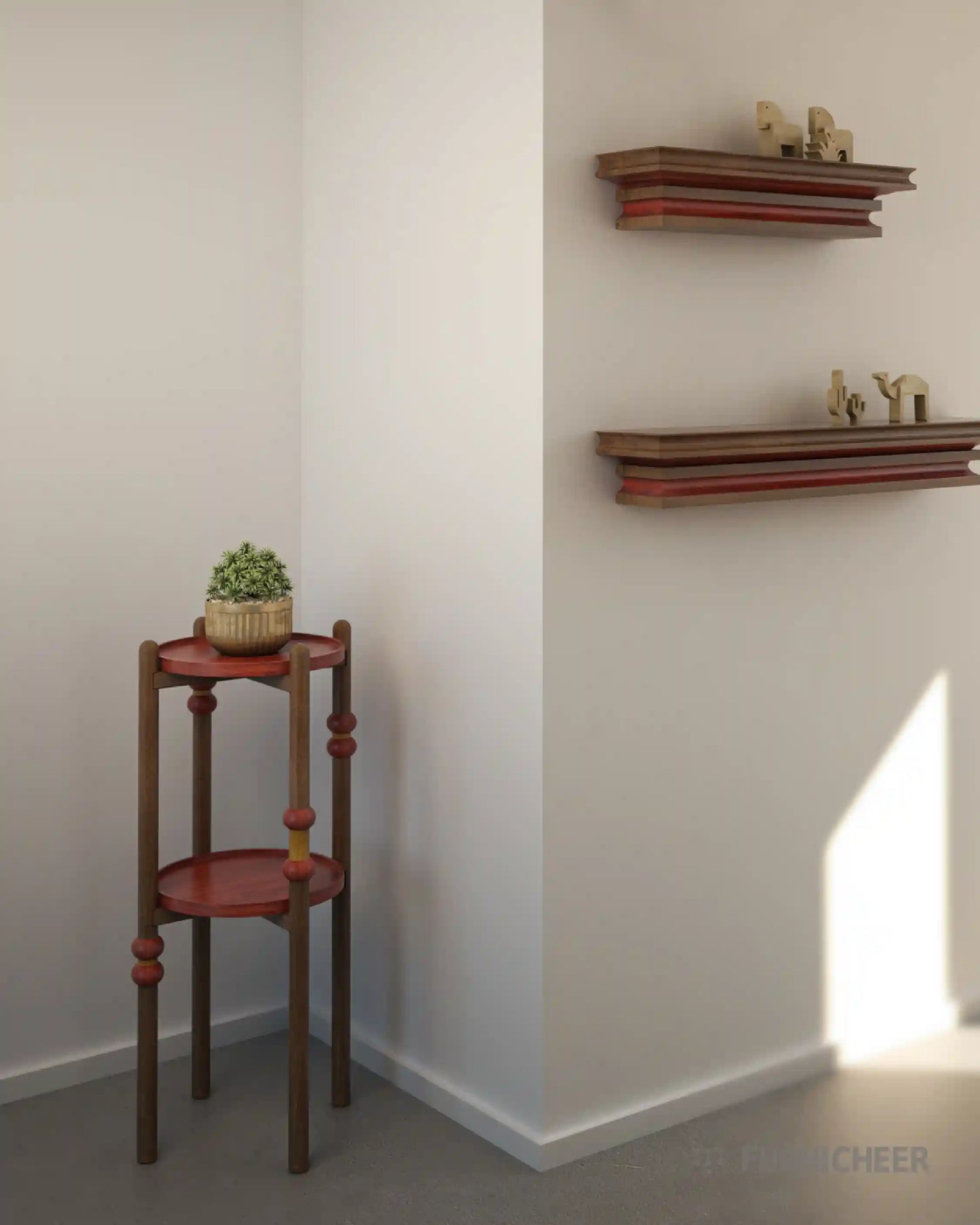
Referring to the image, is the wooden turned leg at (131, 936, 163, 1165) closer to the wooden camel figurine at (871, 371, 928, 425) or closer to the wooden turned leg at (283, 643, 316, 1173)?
the wooden turned leg at (283, 643, 316, 1173)

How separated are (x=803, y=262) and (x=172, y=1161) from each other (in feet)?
6.58

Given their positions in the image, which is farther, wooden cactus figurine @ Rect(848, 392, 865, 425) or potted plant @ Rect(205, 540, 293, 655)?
wooden cactus figurine @ Rect(848, 392, 865, 425)

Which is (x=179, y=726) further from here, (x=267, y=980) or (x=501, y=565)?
(x=501, y=565)

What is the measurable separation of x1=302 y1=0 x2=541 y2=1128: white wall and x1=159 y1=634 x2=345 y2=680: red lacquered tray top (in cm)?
21

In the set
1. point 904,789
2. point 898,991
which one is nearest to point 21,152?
point 904,789

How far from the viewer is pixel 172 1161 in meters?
2.51

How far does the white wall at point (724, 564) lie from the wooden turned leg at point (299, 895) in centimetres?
41

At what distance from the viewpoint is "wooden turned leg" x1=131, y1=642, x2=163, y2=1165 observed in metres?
2.47

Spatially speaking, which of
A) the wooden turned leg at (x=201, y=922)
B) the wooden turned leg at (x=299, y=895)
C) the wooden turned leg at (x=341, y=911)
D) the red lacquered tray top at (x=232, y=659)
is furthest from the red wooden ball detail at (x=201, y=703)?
the wooden turned leg at (x=299, y=895)

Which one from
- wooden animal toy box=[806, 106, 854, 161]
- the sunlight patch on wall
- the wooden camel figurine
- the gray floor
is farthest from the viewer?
the sunlight patch on wall

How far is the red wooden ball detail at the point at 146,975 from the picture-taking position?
2471mm

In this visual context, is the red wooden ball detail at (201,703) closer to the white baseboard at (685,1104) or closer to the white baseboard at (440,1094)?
the white baseboard at (440,1094)

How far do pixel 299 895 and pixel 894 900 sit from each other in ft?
4.25

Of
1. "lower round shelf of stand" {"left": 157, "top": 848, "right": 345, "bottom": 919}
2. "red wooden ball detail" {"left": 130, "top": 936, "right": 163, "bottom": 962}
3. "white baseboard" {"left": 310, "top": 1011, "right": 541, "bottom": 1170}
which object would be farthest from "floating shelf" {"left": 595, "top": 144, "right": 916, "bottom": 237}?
"white baseboard" {"left": 310, "top": 1011, "right": 541, "bottom": 1170}
